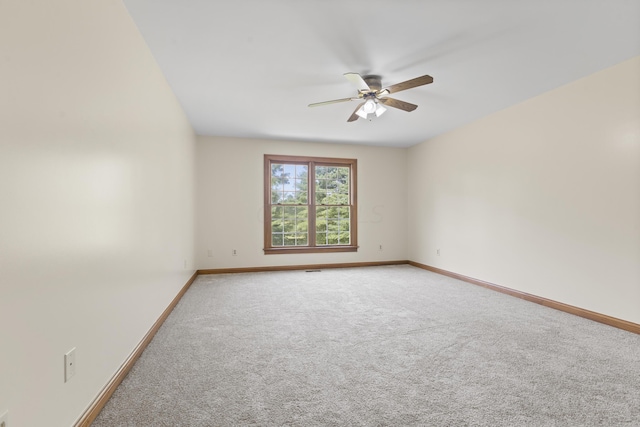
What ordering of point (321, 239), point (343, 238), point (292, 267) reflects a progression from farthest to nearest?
point (343, 238) < point (321, 239) < point (292, 267)

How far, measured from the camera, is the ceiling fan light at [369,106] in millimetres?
3121

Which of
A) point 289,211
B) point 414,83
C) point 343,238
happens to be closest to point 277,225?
point 289,211

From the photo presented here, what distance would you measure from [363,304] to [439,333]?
1.02m

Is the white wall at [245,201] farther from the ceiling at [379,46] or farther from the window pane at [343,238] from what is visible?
the ceiling at [379,46]

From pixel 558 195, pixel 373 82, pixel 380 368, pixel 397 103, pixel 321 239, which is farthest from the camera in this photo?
pixel 321 239

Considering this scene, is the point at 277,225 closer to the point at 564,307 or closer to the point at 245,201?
the point at 245,201

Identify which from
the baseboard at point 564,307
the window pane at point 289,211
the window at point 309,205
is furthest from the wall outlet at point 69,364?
the window pane at point 289,211

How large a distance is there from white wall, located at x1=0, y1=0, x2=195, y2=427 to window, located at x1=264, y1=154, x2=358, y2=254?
3.23 m

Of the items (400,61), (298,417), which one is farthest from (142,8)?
(298,417)

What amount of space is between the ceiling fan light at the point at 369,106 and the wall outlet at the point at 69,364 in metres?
2.97

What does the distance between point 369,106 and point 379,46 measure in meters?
0.76

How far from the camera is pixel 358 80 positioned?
2.63 meters

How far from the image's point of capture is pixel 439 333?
256 centimetres

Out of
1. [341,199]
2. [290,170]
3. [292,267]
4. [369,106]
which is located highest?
[369,106]
